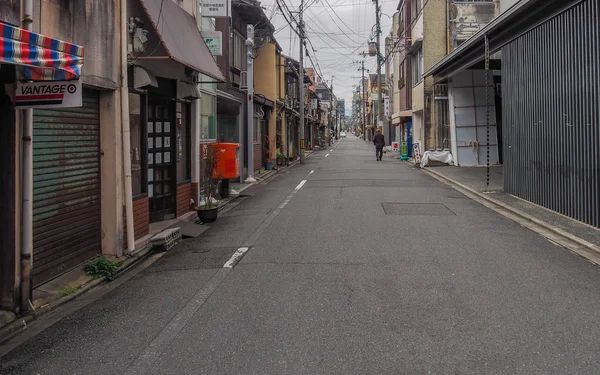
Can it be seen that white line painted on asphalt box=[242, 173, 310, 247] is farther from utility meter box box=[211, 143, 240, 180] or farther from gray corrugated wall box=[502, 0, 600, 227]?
gray corrugated wall box=[502, 0, 600, 227]

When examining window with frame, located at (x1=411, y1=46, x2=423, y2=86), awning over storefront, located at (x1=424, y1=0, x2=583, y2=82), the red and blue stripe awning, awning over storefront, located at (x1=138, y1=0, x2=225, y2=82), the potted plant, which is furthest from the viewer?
window with frame, located at (x1=411, y1=46, x2=423, y2=86)

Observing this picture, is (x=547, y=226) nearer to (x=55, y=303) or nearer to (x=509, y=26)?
(x=509, y=26)

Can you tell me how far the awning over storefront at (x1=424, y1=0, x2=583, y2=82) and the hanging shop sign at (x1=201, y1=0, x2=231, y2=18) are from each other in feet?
22.8

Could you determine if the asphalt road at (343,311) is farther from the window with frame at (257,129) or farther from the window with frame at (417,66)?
the window with frame at (417,66)

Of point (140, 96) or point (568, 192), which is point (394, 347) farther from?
point (568, 192)

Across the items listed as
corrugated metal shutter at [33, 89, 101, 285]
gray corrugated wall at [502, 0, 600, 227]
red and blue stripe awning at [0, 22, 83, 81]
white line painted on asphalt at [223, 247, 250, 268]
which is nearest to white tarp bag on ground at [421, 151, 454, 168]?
gray corrugated wall at [502, 0, 600, 227]

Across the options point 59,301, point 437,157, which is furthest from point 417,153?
point 59,301

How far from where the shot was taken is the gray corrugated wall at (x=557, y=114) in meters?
9.36

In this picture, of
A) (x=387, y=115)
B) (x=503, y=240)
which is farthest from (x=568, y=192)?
(x=387, y=115)

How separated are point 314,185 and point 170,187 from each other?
7298 mm

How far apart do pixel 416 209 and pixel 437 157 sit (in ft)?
44.5

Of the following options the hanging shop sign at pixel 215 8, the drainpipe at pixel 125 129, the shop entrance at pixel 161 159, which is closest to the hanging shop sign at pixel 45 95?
the drainpipe at pixel 125 129

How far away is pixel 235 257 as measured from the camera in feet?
25.0

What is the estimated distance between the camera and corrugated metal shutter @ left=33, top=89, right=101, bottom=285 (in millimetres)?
6211
